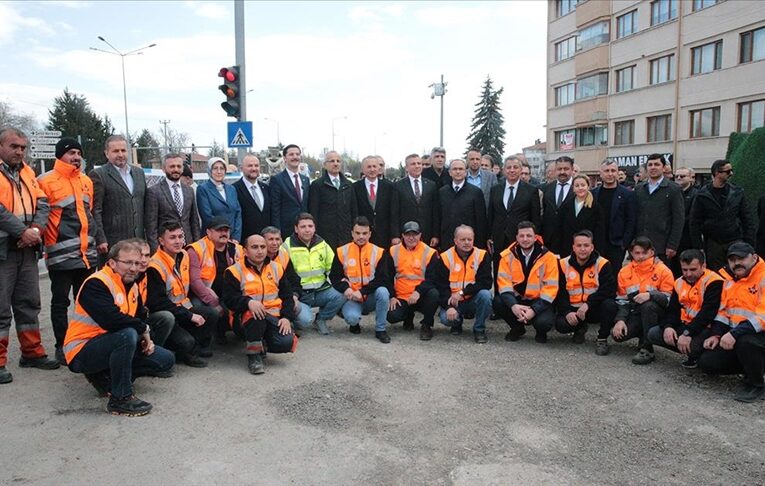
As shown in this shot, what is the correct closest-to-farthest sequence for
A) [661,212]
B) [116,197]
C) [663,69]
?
1. [116,197]
2. [661,212]
3. [663,69]

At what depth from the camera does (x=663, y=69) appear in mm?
32156

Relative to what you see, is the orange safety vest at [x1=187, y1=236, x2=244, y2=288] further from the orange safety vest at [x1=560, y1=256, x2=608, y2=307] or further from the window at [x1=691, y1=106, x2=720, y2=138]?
the window at [x1=691, y1=106, x2=720, y2=138]

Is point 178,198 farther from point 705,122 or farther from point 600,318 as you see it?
point 705,122

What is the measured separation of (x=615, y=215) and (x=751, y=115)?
24.3 meters

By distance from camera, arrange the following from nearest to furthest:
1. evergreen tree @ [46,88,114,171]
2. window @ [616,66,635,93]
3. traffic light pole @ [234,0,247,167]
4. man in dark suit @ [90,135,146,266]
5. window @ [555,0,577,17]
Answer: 1. man in dark suit @ [90,135,146,266]
2. traffic light pole @ [234,0,247,167]
3. window @ [616,66,635,93]
4. window @ [555,0,577,17]
5. evergreen tree @ [46,88,114,171]

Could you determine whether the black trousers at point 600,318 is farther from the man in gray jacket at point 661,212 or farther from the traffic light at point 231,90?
the traffic light at point 231,90

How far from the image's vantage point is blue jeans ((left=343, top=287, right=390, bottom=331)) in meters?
7.08

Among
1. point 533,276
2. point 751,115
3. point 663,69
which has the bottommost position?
point 533,276

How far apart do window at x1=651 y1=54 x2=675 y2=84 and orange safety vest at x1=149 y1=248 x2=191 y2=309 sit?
106 ft

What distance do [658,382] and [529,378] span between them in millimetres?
1241

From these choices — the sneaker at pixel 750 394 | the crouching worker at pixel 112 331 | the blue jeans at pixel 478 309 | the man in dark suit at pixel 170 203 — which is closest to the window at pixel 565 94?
the blue jeans at pixel 478 309

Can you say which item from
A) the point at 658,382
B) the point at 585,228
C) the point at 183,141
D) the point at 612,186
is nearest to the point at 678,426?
the point at 658,382

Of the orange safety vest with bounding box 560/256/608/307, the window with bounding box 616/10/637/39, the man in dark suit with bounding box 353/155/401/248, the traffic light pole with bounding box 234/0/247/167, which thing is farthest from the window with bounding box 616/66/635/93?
the orange safety vest with bounding box 560/256/608/307

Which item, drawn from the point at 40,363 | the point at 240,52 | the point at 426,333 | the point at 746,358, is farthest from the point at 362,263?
the point at 240,52
